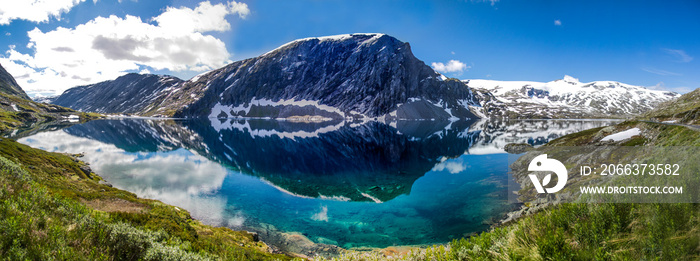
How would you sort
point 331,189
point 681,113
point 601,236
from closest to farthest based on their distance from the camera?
point 601,236 → point 331,189 → point 681,113

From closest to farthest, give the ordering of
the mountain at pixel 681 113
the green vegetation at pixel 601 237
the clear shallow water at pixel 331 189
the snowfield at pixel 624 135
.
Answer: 1. the green vegetation at pixel 601 237
2. the clear shallow water at pixel 331 189
3. the snowfield at pixel 624 135
4. the mountain at pixel 681 113

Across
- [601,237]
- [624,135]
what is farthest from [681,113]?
[601,237]

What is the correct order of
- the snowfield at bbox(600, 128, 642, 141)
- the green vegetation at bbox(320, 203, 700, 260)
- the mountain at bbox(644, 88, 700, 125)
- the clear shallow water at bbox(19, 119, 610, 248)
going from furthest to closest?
the mountain at bbox(644, 88, 700, 125)
the snowfield at bbox(600, 128, 642, 141)
the clear shallow water at bbox(19, 119, 610, 248)
the green vegetation at bbox(320, 203, 700, 260)

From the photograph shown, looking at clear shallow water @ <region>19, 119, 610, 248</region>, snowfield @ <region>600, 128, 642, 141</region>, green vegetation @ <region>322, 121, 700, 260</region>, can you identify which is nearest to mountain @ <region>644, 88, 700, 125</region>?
snowfield @ <region>600, 128, 642, 141</region>

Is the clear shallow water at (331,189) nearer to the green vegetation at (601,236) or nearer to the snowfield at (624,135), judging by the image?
the snowfield at (624,135)

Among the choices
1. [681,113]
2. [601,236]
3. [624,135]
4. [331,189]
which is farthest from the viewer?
[681,113]

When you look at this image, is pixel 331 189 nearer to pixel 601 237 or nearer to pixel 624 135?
pixel 601 237

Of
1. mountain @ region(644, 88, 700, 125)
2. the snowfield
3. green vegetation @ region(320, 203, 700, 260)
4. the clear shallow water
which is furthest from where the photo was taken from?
mountain @ region(644, 88, 700, 125)

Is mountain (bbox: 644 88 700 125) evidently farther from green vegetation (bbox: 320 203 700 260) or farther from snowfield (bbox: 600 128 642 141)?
green vegetation (bbox: 320 203 700 260)

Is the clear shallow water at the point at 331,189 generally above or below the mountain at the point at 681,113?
below

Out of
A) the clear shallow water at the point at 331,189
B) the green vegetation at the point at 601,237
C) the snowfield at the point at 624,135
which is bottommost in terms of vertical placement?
the clear shallow water at the point at 331,189

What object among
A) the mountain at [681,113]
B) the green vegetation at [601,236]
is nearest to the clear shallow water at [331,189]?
the green vegetation at [601,236]

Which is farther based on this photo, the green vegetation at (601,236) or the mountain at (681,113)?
the mountain at (681,113)

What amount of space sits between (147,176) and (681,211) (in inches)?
2124
